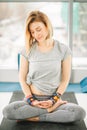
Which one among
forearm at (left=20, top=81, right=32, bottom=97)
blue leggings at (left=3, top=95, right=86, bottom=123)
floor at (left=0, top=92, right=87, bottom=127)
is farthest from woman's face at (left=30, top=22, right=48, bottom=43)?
floor at (left=0, top=92, right=87, bottom=127)

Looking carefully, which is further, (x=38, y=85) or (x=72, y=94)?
(x=72, y=94)

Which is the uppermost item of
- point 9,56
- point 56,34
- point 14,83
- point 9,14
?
point 9,14

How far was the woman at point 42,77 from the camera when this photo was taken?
2.35 metres

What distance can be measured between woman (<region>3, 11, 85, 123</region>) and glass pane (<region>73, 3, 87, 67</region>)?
2.14 metres

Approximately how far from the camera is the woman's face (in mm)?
2322

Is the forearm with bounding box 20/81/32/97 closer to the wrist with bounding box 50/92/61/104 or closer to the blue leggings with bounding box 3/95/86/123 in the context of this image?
the blue leggings with bounding box 3/95/86/123

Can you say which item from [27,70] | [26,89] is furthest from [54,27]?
[26,89]

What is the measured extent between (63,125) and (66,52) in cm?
63

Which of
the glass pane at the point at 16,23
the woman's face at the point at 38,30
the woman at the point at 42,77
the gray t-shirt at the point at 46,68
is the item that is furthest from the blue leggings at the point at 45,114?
the glass pane at the point at 16,23

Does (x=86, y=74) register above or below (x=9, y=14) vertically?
below

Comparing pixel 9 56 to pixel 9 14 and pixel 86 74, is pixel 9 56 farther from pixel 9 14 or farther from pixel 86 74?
pixel 86 74

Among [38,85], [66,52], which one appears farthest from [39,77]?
[66,52]

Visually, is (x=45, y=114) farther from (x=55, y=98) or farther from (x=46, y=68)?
(x=46, y=68)

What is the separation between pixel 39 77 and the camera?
238 centimetres
